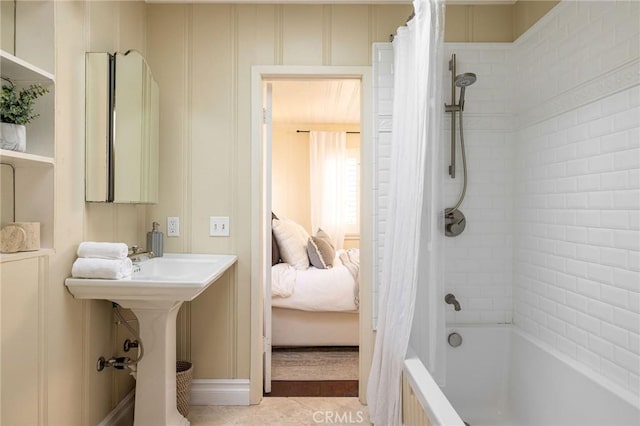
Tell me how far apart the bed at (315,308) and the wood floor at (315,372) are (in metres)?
0.09

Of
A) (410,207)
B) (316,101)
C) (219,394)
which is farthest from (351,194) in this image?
(410,207)

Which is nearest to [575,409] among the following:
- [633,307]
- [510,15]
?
[633,307]

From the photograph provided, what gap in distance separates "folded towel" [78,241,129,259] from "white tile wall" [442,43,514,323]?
1.80m

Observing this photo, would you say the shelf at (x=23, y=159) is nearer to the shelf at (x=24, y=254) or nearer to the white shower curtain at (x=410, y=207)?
the shelf at (x=24, y=254)

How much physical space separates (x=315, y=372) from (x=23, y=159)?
7.49ft

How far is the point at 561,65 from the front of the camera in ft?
6.19

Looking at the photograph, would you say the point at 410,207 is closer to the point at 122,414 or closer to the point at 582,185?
the point at 582,185

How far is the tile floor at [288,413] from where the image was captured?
2.17 meters

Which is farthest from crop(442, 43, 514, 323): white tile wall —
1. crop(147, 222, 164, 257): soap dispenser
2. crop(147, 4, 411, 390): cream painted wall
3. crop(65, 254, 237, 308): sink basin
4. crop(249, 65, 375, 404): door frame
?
crop(147, 222, 164, 257): soap dispenser

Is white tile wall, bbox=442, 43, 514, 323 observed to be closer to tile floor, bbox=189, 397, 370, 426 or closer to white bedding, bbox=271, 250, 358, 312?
Result: tile floor, bbox=189, 397, 370, 426

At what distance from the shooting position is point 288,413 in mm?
2260

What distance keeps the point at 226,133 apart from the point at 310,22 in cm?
87

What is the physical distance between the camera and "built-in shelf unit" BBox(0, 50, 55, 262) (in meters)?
1.48

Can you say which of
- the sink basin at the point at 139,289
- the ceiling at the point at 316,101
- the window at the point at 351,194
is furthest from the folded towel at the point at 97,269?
the window at the point at 351,194
